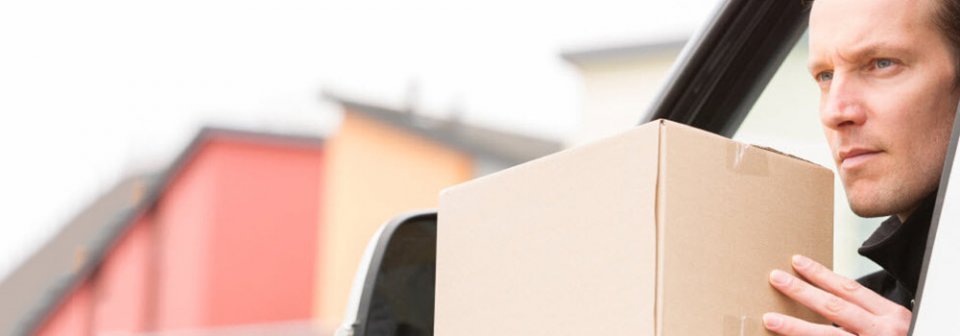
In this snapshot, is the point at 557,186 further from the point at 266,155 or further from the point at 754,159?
the point at 266,155

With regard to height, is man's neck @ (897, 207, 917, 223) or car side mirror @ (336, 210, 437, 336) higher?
man's neck @ (897, 207, 917, 223)

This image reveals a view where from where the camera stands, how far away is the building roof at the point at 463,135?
40.9ft

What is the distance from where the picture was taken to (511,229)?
4.29 feet

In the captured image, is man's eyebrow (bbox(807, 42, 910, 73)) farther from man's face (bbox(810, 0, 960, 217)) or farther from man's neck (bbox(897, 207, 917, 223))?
man's neck (bbox(897, 207, 917, 223))

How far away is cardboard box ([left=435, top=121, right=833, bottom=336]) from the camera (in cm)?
113

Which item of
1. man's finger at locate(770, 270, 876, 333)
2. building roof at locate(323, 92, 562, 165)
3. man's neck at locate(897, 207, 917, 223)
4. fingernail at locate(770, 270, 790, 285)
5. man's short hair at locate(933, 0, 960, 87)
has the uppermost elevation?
building roof at locate(323, 92, 562, 165)

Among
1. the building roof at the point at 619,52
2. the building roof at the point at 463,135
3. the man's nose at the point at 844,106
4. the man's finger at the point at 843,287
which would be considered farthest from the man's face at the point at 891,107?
the building roof at the point at 463,135

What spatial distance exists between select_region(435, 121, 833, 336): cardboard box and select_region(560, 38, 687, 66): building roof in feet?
27.6

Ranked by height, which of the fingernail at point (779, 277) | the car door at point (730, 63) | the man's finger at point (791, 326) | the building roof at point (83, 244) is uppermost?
the building roof at point (83, 244)

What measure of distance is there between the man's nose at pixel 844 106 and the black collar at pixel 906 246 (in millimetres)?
125

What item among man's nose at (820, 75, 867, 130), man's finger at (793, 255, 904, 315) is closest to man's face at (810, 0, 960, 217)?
man's nose at (820, 75, 867, 130)

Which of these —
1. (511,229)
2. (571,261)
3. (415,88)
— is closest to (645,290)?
(571,261)

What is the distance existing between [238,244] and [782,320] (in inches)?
523

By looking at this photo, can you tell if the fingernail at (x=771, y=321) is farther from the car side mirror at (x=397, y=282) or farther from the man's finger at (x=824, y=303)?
the car side mirror at (x=397, y=282)
